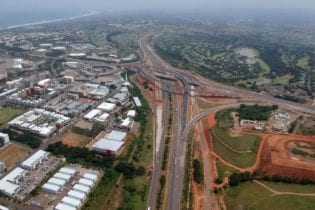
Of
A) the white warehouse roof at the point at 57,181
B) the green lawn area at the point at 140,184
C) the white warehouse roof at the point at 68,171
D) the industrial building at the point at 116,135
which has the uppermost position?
the industrial building at the point at 116,135

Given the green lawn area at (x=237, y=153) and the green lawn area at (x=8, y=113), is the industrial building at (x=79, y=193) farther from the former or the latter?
the green lawn area at (x=8, y=113)

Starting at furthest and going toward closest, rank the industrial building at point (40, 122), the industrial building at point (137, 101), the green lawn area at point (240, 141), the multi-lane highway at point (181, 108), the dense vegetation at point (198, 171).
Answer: the industrial building at point (137, 101)
the industrial building at point (40, 122)
the green lawn area at point (240, 141)
the dense vegetation at point (198, 171)
the multi-lane highway at point (181, 108)

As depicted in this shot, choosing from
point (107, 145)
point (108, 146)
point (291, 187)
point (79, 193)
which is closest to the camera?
point (79, 193)

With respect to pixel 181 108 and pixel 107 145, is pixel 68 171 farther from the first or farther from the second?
pixel 181 108

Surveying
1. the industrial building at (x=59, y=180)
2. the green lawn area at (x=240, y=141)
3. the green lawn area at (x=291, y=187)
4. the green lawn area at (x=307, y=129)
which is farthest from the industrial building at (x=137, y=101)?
the green lawn area at (x=291, y=187)

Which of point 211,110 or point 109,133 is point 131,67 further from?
point 109,133

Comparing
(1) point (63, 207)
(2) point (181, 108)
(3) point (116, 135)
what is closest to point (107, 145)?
(3) point (116, 135)
